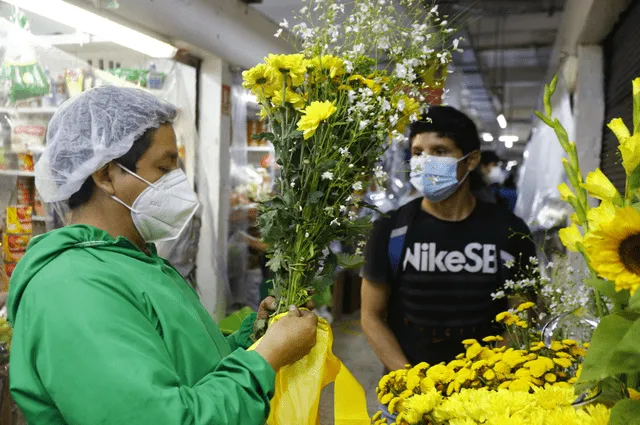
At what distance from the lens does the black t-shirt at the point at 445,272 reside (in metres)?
2.03

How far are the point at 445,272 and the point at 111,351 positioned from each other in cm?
134

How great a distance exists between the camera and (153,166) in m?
1.36

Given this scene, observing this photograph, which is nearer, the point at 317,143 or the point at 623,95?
the point at 317,143

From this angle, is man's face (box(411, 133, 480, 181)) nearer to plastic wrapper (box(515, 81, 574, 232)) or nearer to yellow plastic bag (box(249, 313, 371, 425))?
yellow plastic bag (box(249, 313, 371, 425))

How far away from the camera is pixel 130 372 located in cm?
96

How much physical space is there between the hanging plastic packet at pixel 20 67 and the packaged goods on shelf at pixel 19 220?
577mm

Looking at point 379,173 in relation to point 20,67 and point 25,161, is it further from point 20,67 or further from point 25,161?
point 25,161

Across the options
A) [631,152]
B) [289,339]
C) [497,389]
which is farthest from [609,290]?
[289,339]

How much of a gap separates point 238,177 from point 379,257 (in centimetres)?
356

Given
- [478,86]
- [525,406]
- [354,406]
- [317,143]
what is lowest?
[354,406]

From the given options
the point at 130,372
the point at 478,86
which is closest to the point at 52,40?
the point at 130,372

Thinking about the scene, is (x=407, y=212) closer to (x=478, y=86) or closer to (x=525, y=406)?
(x=525, y=406)

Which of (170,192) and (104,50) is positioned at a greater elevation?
(104,50)

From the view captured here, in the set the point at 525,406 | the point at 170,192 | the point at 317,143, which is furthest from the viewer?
the point at 170,192
